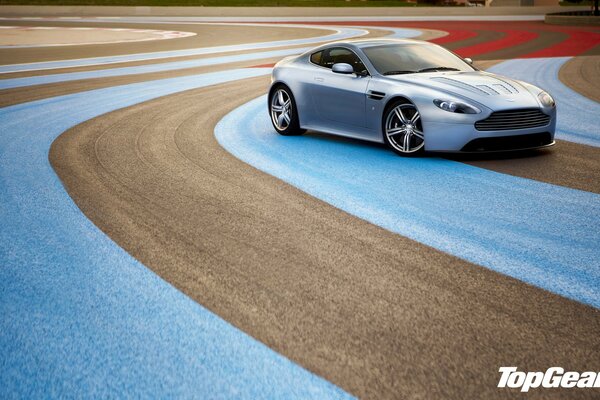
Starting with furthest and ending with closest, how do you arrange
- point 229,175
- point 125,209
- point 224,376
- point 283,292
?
1. point 229,175
2. point 125,209
3. point 283,292
4. point 224,376

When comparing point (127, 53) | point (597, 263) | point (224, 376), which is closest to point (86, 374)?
point (224, 376)

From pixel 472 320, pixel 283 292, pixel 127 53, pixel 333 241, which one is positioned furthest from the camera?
pixel 127 53

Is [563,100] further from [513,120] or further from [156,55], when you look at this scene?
[156,55]

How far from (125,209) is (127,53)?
2259 cm

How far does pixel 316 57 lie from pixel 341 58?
542 mm

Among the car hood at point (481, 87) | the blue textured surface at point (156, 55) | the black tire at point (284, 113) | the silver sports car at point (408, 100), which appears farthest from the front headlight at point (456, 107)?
the blue textured surface at point (156, 55)

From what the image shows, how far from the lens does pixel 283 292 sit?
16.4 feet

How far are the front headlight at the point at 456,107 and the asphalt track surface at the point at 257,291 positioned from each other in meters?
0.63

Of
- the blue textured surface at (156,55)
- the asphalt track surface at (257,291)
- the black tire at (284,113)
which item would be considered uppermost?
the asphalt track surface at (257,291)

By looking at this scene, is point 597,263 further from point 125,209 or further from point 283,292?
point 125,209

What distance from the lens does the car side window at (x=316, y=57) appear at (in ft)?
36.8

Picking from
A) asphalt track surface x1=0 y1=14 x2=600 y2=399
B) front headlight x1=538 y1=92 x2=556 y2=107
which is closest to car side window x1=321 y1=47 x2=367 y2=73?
asphalt track surface x1=0 y1=14 x2=600 y2=399

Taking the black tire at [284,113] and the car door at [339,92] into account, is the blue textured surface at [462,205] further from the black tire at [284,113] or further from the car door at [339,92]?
the black tire at [284,113]

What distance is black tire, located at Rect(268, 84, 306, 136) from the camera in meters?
11.5
